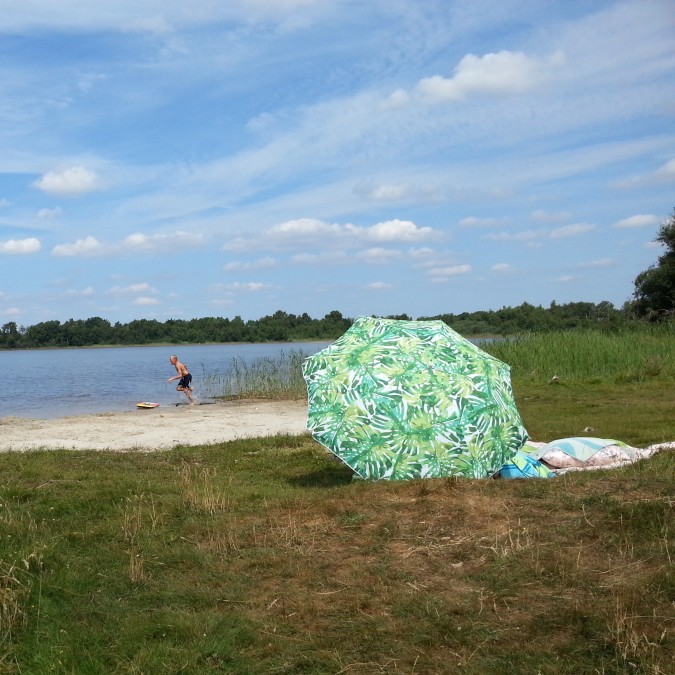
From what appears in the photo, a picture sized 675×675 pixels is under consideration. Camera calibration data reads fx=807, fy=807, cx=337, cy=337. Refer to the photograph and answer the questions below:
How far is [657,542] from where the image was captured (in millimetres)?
5883

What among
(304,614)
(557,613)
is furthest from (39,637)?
(557,613)

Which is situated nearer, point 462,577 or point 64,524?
point 462,577

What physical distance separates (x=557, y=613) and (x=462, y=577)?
0.84m

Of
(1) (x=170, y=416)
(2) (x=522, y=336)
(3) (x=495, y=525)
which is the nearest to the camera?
(3) (x=495, y=525)

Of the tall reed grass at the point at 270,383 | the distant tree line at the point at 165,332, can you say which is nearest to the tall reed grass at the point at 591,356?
the tall reed grass at the point at 270,383

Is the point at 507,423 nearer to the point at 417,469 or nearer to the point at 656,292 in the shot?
the point at 417,469

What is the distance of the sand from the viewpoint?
1421 cm

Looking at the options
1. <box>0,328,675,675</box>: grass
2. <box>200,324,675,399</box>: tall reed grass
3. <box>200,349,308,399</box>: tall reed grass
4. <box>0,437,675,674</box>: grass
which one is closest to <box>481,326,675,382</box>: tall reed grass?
<box>200,324,675,399</box>: tall reed grass

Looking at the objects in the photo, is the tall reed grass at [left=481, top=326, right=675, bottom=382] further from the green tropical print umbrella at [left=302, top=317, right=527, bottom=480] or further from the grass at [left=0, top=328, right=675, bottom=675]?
A: the grass at [left=0, top=328, right=675, bottom=675]

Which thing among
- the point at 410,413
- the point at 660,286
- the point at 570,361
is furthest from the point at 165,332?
the point at 410,413

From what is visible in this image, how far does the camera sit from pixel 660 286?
149 ft

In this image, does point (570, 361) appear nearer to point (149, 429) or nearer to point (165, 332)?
point (149, 429)

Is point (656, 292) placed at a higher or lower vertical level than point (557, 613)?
higher

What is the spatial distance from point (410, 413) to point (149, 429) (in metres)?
9.69
